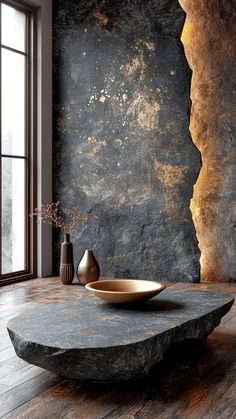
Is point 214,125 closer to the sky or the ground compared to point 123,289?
closer to the sky

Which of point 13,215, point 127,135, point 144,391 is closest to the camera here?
point 144,391

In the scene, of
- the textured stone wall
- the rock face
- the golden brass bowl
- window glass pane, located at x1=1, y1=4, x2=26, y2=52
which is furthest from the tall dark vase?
the golden brass bowl

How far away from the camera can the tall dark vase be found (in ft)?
15.8

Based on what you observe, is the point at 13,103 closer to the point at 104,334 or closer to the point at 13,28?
the point at 13,28

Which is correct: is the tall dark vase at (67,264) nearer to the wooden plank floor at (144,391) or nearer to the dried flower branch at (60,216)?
the dried flower branch at (60,216)

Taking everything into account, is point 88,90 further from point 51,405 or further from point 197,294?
point 51,405

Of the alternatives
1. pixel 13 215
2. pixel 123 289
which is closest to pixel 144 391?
pixel 123 289

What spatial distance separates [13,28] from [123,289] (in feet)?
10.2

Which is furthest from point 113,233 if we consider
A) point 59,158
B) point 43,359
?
point 43,359

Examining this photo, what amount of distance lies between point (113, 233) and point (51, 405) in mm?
3141

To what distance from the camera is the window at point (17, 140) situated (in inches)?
192

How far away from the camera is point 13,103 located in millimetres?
5012

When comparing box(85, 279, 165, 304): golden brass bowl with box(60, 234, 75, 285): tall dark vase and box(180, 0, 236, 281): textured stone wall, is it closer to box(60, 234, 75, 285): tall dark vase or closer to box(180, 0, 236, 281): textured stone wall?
box(60, 234, 75, 285): tall dark vase

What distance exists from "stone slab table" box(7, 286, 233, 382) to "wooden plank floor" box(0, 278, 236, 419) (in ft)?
0.29
